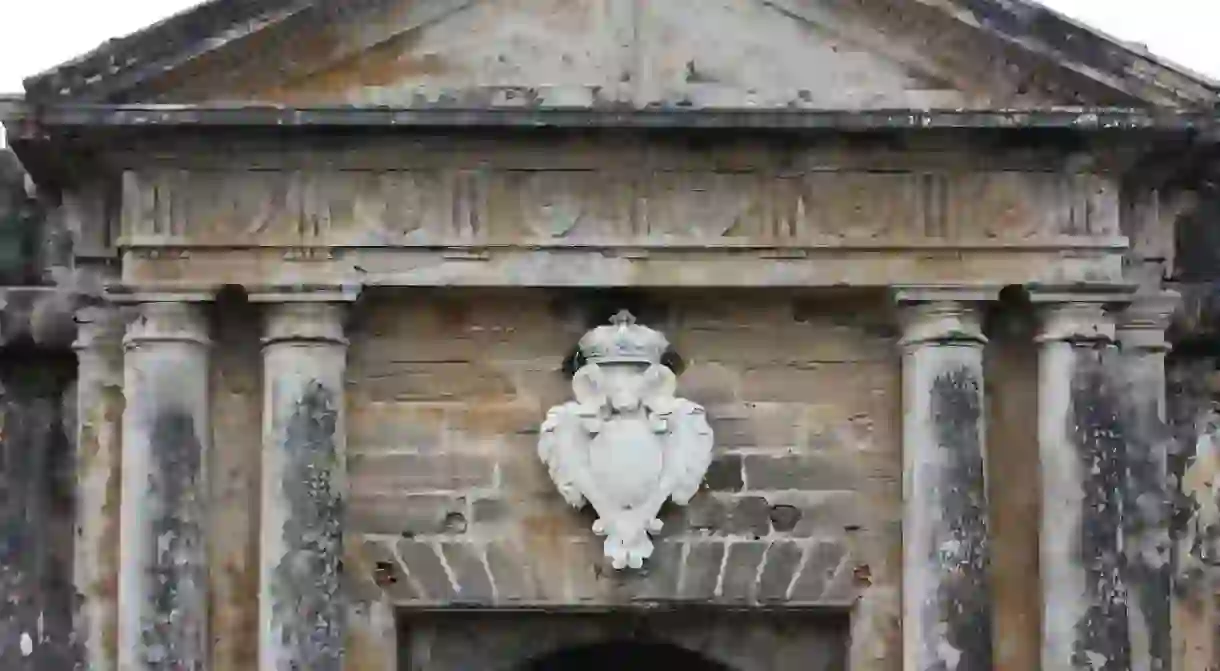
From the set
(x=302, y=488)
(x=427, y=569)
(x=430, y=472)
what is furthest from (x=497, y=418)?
(x=302, y=488)

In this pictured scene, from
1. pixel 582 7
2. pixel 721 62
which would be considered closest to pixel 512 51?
pixel 582 7

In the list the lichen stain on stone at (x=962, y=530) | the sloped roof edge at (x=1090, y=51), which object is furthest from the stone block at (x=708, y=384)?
the sloped roof edge at (x=1090, y=51)

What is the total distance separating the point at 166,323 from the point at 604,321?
62.1 inches

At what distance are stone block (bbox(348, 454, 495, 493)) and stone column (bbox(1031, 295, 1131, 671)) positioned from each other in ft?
6.69

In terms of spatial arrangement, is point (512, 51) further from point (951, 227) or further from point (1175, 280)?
point (1175, 280)

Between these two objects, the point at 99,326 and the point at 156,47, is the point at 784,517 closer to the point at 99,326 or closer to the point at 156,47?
the point at 99,326

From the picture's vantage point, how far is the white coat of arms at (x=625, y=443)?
7.03 meters

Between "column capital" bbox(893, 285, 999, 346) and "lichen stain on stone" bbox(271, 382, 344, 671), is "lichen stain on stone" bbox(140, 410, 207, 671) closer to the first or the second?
"lichen stain on stone" bbox(271, 382, 344, 671)

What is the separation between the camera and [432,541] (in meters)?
7.15

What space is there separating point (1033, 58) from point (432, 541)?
2.78 metres

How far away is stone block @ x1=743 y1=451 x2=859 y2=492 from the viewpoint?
7.20 metres

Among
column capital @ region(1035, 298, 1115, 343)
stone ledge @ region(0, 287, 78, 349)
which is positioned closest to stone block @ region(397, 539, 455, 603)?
stone ledge @ region(0, 287, 78, 349)

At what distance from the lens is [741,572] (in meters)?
7.13

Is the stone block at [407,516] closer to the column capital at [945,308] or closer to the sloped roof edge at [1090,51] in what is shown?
the column capital at [945,308]
